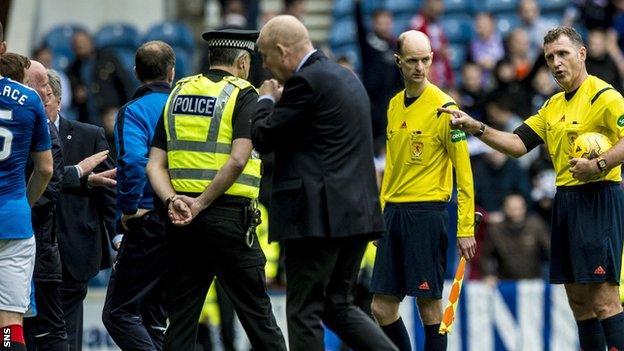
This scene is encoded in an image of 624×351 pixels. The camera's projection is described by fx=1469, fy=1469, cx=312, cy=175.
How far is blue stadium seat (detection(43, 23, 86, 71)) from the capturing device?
66.0 ft

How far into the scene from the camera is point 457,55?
19.9 metres

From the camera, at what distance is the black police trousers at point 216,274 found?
9.04 meters

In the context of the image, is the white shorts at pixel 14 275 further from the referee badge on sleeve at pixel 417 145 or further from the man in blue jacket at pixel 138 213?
the referee badge on sleeve at pixel 417 145

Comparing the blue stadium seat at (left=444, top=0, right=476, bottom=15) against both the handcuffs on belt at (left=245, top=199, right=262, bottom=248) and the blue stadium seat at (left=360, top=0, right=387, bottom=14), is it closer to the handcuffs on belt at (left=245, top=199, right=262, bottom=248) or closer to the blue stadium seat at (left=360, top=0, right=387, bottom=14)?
the blue stadium seat at (left=360, top=0, right=387, bottom=14)

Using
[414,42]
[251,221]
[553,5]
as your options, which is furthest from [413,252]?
[553,5]

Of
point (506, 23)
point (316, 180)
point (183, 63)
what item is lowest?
point (316, 180)

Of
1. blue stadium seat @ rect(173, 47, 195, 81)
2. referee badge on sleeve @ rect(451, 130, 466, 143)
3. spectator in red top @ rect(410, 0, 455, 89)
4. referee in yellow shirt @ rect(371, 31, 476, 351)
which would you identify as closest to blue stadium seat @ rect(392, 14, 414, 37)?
spectator in red top @ rect(410, 0, 455, 89)

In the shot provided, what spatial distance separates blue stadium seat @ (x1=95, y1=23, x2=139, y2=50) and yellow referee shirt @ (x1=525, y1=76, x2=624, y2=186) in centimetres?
1116

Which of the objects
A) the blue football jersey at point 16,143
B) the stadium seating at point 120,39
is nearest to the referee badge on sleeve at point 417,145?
the blue football jersey at point 16,143

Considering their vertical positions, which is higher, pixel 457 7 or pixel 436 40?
pixel 457 7

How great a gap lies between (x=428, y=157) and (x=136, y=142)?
2.02m

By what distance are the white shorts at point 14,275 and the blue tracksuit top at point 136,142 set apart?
1145 mm

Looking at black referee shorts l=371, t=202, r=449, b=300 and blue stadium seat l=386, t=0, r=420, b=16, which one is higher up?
blue stadium seat l=386, t=0, r=420, b=16

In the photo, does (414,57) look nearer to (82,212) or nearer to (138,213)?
(138,213)
